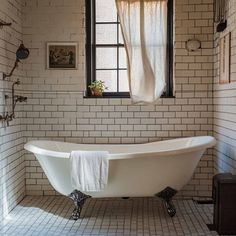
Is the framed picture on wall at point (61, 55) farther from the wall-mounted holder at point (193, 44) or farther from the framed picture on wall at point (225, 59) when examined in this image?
the framed picture on wall at point (225, 59)

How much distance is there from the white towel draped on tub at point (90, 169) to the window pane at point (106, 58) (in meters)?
1.47

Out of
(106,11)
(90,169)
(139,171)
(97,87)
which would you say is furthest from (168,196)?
(106,11)

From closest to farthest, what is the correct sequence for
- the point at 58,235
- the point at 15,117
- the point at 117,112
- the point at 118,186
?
the point at 58,235 → the point at 118,186 → the point at 15,117 → the point at 117,112

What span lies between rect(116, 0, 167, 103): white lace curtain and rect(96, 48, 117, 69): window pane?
385 millimetres

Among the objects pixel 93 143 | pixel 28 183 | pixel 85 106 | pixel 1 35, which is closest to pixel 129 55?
pixel 85 106

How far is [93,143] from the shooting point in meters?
4.79

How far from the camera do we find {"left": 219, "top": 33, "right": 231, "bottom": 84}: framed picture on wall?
4031 millimetres

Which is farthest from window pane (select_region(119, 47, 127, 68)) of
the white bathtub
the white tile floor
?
the white tile floor

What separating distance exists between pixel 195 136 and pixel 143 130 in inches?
23.9

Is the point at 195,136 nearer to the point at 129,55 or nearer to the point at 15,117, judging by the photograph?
the point at 129,55

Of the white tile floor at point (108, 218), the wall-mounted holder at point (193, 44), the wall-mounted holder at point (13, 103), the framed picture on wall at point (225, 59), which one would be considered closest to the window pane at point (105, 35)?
the wall-mounted holder at point (193, 44)

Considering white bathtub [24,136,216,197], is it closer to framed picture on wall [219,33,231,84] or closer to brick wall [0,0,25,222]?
brick wall [0,0,25,222]

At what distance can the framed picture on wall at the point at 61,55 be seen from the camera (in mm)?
4737

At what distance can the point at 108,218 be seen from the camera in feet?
13.2
